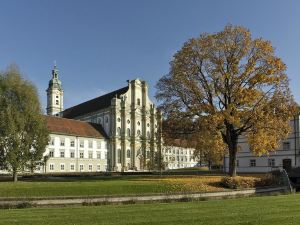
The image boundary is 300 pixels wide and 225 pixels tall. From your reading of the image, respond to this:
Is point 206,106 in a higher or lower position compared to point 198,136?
higher

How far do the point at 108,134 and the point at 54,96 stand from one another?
3545 centimetres

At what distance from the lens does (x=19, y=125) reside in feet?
120

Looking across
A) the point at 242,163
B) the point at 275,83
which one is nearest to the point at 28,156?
the point at 275,83

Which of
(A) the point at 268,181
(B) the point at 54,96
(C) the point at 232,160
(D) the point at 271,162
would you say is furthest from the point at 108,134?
(A) the point at 268,181

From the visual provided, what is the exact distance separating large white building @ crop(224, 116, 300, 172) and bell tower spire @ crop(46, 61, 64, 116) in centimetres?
7722

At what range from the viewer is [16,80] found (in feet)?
125

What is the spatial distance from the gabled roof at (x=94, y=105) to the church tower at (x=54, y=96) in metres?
8.04

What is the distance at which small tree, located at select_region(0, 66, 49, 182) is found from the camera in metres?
35.9

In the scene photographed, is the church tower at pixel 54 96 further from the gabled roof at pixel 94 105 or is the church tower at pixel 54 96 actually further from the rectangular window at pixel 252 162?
the rectangular window at pixel 252 162

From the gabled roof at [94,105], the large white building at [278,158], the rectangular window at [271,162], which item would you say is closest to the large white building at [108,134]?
the gabled roof at [94,105]

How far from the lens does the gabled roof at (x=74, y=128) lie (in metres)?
87.4

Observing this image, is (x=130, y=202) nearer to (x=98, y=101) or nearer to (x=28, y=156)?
(x=28, y=156)

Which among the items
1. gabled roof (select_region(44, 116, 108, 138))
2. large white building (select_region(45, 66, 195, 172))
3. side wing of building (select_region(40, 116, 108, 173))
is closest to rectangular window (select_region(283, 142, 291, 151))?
large white building (select_region(45, 66, 195, 172))

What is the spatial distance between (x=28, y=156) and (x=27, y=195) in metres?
Result: 14.0
